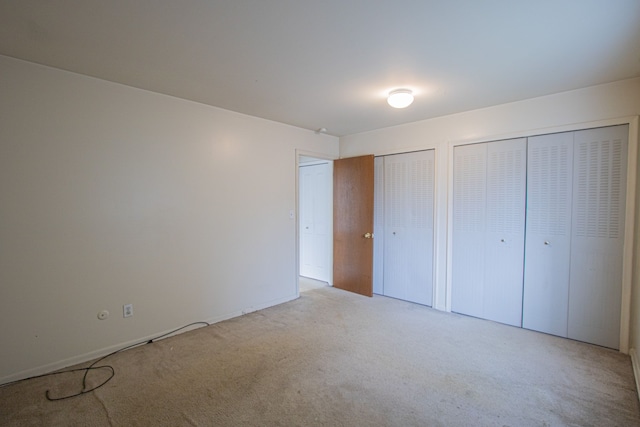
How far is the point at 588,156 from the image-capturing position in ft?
9.48

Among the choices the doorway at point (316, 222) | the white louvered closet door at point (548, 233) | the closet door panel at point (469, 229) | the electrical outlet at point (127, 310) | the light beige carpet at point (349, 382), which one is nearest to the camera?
the light beige carpet at point (349, 382)

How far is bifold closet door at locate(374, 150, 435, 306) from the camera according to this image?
4.02m

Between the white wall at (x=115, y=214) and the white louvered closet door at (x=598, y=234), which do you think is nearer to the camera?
the white wall at (x=115, y=214)

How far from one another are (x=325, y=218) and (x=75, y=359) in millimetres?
3610

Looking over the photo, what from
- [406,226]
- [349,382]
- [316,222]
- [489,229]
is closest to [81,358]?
[349,382]

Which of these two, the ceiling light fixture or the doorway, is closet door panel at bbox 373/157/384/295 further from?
the ceiling light fixture

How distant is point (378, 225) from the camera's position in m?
4.55

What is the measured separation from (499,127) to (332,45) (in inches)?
91.8

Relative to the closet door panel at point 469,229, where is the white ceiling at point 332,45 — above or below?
above

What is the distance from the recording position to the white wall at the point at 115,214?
7.59ft

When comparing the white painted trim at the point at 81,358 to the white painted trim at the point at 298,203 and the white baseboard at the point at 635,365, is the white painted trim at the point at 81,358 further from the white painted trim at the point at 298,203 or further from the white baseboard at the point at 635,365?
the white baseboard at the point at 635,365

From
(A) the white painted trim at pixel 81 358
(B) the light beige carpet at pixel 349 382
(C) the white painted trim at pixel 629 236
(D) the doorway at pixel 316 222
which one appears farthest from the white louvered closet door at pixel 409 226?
(A) the white painted trim at pixel 81 358

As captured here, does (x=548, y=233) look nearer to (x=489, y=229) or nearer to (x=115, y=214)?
(x=489, y=229)

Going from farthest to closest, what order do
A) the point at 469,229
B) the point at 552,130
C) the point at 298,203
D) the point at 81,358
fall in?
1. the point at 298,203
2. the point at 469,229
3. the point at 552,130
4. the point at 81,358
